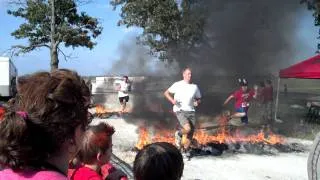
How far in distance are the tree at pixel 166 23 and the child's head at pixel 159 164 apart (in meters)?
29.7

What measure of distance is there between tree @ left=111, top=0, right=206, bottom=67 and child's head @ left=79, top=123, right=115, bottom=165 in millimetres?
29193

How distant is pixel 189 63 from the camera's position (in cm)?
3247

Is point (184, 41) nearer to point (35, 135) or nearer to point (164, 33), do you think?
point (164, 33)

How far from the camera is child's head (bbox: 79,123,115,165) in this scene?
10.3 feet

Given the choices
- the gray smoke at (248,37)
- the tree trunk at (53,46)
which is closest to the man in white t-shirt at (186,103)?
the tree trunk at (53,46)

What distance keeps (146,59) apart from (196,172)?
26392 millimetres

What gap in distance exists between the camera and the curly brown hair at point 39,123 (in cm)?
178

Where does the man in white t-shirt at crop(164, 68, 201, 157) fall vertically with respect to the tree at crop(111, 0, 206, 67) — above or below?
below

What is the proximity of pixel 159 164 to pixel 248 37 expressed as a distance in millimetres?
28363

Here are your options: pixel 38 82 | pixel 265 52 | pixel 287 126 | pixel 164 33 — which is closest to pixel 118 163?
pixel 38 82

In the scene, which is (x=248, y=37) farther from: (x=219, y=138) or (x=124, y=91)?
(x=219, y=138)

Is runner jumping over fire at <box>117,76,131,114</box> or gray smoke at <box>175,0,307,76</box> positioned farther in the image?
gray smoke at <box>175,0,307,76</box>

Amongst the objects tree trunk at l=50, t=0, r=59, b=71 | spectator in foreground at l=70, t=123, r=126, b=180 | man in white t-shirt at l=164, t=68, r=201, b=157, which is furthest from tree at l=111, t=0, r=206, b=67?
spectator in foreground at l=70, t=123, r=126, b=180

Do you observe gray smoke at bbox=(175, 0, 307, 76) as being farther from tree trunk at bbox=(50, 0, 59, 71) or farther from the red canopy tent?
the red canopy tent
